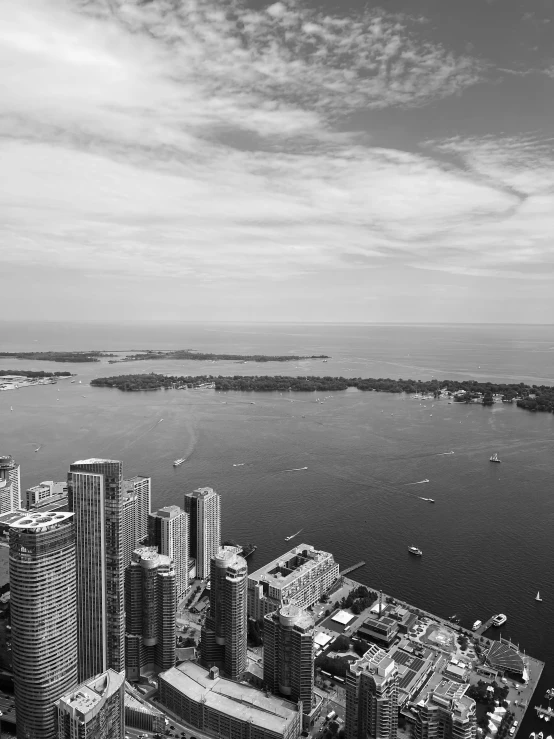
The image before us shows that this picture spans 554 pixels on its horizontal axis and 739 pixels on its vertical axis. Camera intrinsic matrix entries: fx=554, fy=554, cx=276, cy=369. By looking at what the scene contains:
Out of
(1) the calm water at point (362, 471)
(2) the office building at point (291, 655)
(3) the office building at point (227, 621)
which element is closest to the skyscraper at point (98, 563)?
(3) the office building at point (227, 621)

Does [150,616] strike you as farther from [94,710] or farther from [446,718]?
[446,718]

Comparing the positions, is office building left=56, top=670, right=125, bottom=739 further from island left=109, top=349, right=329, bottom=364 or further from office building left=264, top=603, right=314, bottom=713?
island left=109, top=349, right=329, bottom=364

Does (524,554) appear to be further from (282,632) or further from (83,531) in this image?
(83,531)

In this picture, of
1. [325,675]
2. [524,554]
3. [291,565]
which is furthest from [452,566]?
[325,675]

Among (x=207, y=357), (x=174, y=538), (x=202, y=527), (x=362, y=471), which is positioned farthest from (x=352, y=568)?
(x=207, y=357)

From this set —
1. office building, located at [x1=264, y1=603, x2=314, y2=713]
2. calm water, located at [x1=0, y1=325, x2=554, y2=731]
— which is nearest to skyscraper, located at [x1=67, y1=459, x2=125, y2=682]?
office building, located at [x1=264, y1=603, x2=314, y2=713]
